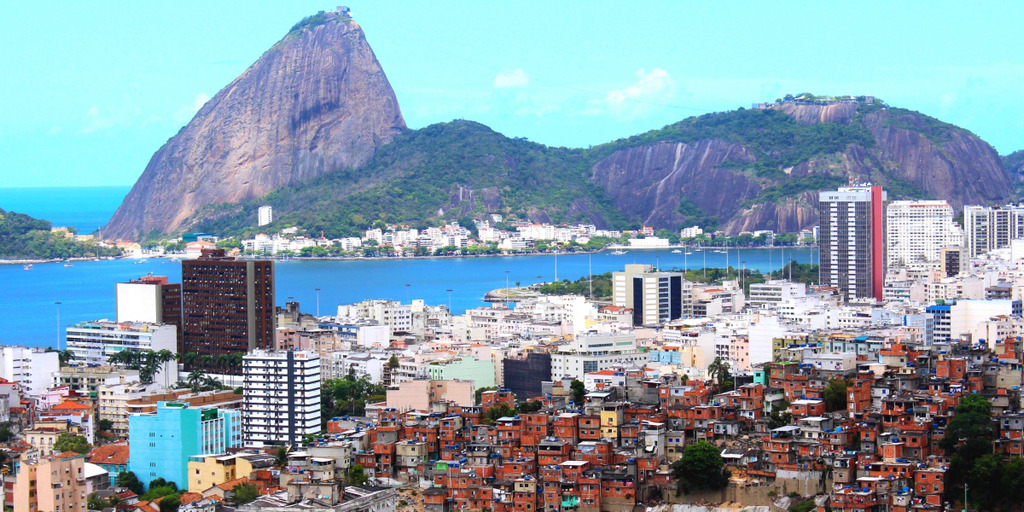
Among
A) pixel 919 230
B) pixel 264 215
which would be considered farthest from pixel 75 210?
pixel 919 230

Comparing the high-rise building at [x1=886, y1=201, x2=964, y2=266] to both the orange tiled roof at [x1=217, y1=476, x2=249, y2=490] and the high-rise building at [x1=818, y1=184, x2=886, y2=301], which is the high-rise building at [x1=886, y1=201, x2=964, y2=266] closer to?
the high-rise building at [x1=818, y1=184, x2=886, y2=301]

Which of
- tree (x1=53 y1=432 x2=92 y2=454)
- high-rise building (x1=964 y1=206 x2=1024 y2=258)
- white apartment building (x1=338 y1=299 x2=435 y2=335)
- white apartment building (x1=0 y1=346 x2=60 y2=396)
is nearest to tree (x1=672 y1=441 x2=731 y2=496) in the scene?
tree (x1=53 y1=432 x2=92 y2=454)

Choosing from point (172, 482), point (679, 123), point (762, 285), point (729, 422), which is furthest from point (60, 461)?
point (679, 123)

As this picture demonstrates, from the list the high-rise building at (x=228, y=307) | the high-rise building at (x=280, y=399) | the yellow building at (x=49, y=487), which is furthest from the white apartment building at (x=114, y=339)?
the yellow building at (x=49, y=487)

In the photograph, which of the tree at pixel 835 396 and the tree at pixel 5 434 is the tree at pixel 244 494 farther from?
the tree at pixel 835 396

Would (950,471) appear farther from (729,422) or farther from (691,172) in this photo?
(691,172)
